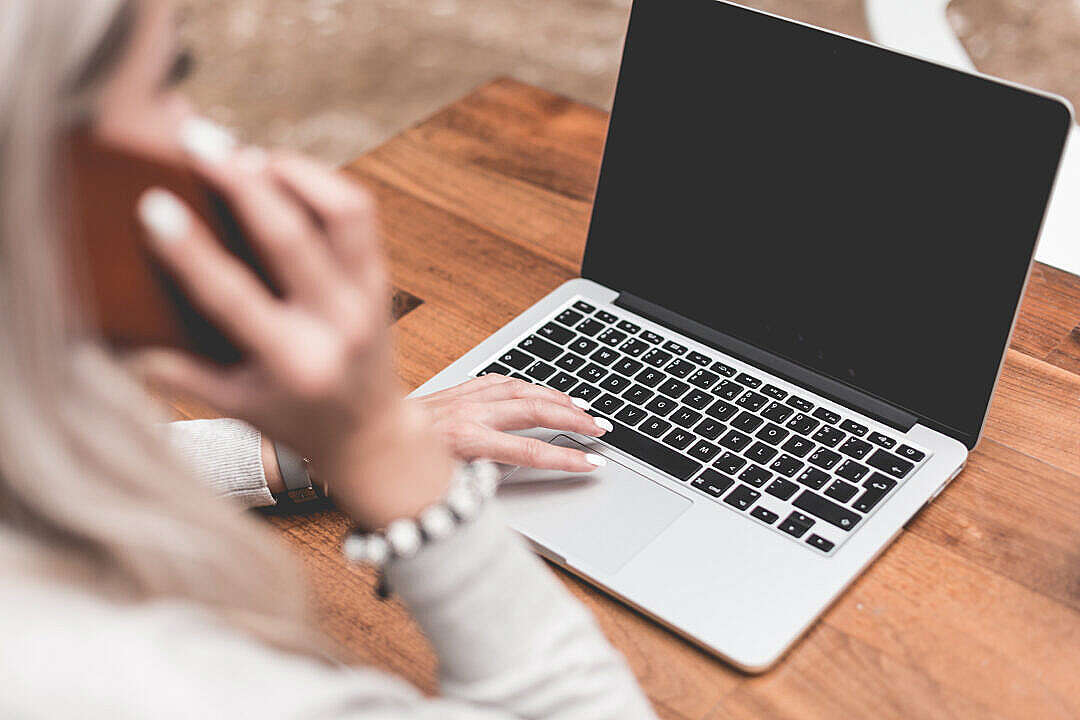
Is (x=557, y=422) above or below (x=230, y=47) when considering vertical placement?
above

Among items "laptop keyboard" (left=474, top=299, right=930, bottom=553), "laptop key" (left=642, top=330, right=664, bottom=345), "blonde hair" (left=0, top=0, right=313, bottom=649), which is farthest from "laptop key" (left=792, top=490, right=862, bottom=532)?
"blonde hair" (left=0, top=0, right=313, bottom=649)

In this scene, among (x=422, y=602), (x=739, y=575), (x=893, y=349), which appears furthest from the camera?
(x=893, y=349)

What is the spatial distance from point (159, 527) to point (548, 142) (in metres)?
0.89

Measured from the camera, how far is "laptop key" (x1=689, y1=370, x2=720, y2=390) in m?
0.86

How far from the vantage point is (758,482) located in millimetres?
775

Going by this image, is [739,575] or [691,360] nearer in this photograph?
[739,575]

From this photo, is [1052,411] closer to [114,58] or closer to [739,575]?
[739,575]

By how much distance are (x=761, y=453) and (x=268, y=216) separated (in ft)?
1.62

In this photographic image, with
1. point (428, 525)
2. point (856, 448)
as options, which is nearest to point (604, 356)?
point (856, 448)

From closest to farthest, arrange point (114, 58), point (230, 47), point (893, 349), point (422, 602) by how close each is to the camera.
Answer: point (114, 58), point (422, 602), point (893, 349), point (230, 47)

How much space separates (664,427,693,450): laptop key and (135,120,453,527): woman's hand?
404mm

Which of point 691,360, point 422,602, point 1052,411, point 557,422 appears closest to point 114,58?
point 422,602

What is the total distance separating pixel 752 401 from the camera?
0.84 metres

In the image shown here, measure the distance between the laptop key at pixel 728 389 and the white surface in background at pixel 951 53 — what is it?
0.38 metres
